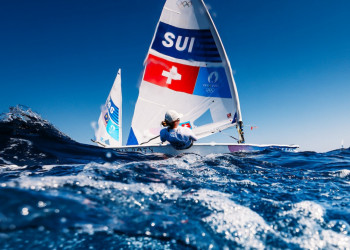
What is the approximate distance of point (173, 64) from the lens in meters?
10.4

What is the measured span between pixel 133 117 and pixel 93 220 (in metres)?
9.55

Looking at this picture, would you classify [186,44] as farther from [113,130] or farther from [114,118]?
[113,130]

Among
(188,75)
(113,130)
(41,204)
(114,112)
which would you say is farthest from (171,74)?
(41,204)

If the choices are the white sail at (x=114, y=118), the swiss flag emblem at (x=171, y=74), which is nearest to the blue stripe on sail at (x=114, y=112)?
the white sail at (x=114, y=118)

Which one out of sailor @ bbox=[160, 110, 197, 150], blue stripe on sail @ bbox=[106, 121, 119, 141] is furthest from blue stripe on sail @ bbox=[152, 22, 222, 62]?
blue stripe on sail @ bbox=[106, 121, 119, 141]

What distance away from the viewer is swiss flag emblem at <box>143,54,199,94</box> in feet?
32.9

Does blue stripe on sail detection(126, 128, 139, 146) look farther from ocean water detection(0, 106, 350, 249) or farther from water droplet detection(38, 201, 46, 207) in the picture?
water droplet detection(38, 201, 46, 207)

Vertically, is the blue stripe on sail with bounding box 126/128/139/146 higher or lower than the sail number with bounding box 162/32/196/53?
lower

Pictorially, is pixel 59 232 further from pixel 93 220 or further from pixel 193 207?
pixel 193 207

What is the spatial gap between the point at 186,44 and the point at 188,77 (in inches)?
59.7

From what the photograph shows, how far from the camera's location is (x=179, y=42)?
10.2 meters

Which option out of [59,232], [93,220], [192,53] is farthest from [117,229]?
[192,53]

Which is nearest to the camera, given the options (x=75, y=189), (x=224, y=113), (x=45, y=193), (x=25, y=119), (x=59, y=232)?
(x=59, y=232)

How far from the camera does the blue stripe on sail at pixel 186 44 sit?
32.4 feet
